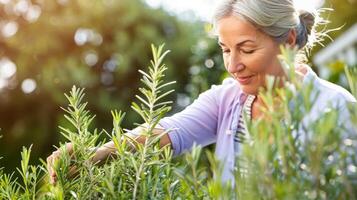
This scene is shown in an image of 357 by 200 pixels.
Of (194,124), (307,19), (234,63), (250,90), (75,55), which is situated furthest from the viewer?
(75,55)

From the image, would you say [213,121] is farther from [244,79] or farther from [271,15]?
[271,15]

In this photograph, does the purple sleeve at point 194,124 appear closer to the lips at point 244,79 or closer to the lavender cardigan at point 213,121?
the lavender cardigan at point 213,121

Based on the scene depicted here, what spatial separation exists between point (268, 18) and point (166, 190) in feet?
4.12

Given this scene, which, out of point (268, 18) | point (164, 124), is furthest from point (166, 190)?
point (268, 18)

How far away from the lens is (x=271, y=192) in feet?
3.26

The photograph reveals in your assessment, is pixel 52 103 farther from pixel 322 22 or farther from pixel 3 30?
pixel 322 22

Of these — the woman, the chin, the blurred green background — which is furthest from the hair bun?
the blurred green background

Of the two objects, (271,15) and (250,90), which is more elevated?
(271,15)

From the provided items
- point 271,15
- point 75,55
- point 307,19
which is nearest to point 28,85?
point 75,55

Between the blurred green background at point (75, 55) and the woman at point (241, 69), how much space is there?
8176 mm

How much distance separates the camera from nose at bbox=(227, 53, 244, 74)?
2.31m

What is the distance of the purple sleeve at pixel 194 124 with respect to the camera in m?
2.39

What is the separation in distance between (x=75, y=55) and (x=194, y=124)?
9.42m

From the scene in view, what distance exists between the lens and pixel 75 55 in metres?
11.8
